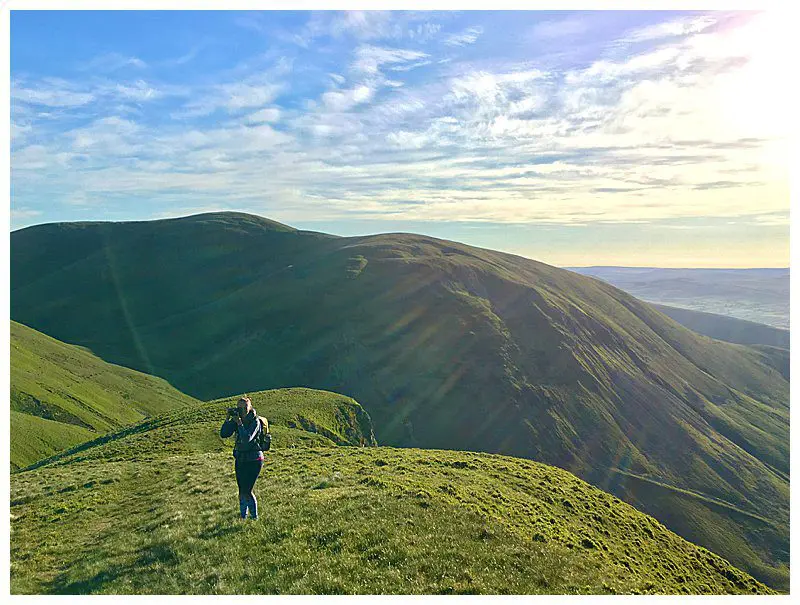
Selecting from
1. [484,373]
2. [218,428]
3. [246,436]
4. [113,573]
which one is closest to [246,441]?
[246,436]

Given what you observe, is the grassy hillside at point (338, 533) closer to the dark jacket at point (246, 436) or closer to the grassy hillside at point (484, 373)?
the dark jacket at point (246, 436)

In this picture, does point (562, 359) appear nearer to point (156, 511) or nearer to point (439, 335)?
point (439, 335)

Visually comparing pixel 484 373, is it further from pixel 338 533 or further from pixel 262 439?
pixel 262 439

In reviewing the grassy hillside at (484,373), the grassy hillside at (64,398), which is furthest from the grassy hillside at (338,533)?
the grassy hillside at (484,373)

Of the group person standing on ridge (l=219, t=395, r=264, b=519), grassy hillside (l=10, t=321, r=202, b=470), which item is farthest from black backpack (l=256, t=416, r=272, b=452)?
grassy hillside (l=10, t=321, r=202, b=470)

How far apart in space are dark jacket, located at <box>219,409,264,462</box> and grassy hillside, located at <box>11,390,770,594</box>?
8.59ft

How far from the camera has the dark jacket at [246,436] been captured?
1755 cm

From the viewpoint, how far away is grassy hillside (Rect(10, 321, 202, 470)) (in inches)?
2348

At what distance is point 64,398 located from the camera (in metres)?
74.8

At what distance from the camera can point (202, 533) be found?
1766 cm

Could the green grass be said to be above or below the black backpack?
below

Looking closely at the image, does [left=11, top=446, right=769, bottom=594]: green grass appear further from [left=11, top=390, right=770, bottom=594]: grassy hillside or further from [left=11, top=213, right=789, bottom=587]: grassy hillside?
[left=11, top=213, right=789, bottom=587]: grassy hillside

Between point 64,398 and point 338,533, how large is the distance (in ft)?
245

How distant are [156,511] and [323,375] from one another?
121240 mm
